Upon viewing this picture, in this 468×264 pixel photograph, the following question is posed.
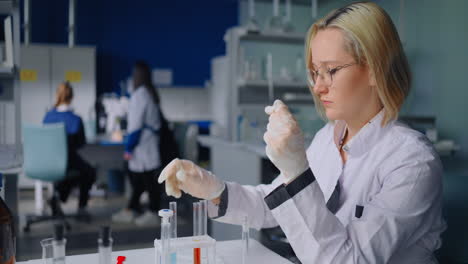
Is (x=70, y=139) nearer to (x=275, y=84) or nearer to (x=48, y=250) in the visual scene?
(x=275, y=84)

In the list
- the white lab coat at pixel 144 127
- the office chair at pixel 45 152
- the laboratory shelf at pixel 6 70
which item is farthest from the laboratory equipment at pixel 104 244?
the white lab coat at pixel 144 127

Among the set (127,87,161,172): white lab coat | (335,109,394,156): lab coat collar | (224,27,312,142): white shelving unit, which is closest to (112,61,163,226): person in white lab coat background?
(127,87,161,172): white lab coat

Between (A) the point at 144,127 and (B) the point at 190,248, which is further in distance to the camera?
(A) the point at 144,127

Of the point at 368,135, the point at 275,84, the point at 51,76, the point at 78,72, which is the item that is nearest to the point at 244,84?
the point at 275,84

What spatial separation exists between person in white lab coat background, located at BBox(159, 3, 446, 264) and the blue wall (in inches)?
243

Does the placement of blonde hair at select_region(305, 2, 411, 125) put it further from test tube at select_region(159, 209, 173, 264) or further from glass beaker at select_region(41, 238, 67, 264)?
glass beaker at select_region(41, 238, 67, 264)

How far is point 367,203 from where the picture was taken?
112cm

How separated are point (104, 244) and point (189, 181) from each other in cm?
28

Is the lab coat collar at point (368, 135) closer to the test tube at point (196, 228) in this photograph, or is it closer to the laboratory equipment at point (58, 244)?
the test tube at point (196, 228)

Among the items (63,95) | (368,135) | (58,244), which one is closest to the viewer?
(58,244)

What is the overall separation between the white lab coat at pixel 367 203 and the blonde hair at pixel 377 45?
105 mm

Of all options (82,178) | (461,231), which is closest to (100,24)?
(82,178)

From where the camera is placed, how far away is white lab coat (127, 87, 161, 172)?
419cm

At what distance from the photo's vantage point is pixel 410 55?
13.3 feet
